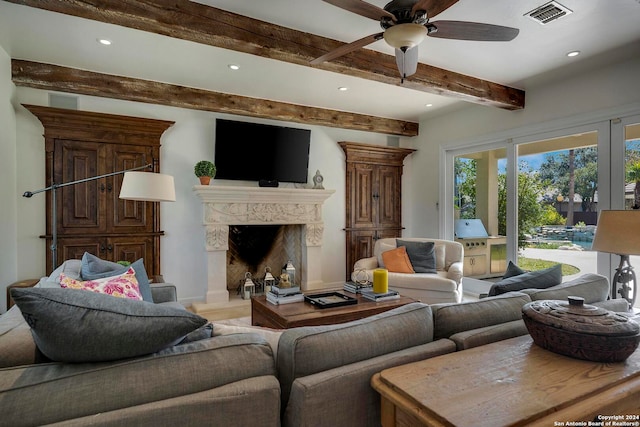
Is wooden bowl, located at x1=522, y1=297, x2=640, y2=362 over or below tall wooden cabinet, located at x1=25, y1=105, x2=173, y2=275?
below

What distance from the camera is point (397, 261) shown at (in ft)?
14.0

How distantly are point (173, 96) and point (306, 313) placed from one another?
304 cm

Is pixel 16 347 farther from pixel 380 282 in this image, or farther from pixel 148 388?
pixel 380 282

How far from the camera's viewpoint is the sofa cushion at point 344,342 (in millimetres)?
1120

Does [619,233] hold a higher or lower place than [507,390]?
higher

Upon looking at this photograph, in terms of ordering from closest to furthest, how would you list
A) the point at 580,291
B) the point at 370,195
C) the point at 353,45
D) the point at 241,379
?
the point at 241,379 → the point at 580,291 → the point at 353,45 → the point at 370,195

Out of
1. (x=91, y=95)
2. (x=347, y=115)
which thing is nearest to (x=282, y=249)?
(x=347, y=115)

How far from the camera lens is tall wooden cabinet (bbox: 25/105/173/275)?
367cm

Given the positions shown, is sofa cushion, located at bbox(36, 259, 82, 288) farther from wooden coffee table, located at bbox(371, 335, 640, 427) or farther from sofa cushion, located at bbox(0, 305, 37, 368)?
wooden coffee table, located at bbox(371, 335, 640, 427)

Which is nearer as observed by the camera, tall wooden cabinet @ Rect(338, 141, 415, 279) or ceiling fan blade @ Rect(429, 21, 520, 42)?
ceiling fan blade @ Rect(429, 21, 520, 42)

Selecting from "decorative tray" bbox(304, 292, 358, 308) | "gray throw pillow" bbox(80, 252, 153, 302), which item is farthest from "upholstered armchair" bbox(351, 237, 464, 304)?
"gray throw pillow" bbox(80, 252, 153, 302)

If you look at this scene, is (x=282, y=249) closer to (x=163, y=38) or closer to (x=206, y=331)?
(x=163, y=38)

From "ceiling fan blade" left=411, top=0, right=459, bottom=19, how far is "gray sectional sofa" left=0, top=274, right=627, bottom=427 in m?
1.63

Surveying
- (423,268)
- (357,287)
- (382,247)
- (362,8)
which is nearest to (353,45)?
(362,8)
